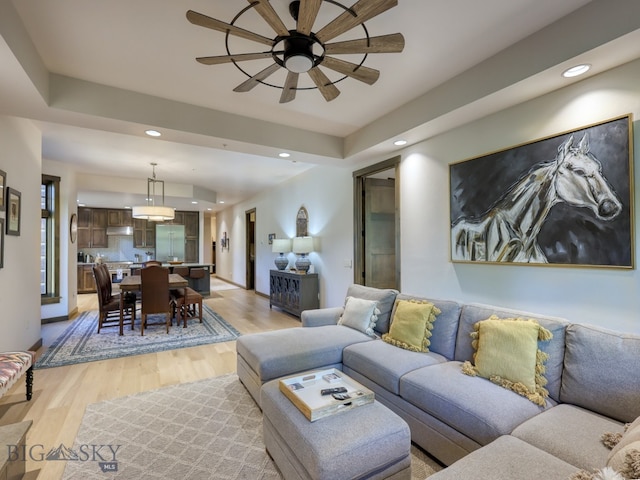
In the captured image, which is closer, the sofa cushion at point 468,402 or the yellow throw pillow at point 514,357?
the sofa cushion at point 468,402

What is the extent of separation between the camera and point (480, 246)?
2.88 metres

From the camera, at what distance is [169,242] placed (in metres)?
9.88

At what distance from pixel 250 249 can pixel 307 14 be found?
814 cm

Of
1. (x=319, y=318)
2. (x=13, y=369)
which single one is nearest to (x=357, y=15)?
(x=319, y=318)

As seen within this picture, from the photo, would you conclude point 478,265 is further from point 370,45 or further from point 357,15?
point 357,15

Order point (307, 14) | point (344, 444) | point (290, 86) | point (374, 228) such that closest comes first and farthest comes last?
point (344, 444)
point (307, 14)
point (290, 86)
point (374, 228)

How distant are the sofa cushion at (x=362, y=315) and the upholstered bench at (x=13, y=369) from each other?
2665mm

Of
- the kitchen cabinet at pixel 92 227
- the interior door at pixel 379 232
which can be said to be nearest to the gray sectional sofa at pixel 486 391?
the interior door at pixel 379 232

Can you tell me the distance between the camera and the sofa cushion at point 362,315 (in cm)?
308

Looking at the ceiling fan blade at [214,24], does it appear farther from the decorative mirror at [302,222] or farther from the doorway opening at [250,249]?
the doorway opening at [250,249]

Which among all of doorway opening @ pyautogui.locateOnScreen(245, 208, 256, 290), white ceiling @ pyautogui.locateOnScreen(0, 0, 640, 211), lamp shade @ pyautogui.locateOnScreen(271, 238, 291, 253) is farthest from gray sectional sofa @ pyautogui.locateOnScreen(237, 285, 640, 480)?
doorway opening @ pyautogui.locateOnScreen(245, 208, 256, 290)

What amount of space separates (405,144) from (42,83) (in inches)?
135

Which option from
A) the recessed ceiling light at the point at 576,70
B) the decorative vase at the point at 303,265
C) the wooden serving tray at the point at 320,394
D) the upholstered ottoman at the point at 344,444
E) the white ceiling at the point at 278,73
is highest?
the white ceiling at the point at 278,73

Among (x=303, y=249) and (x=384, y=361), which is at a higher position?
(x=303, y=249)
